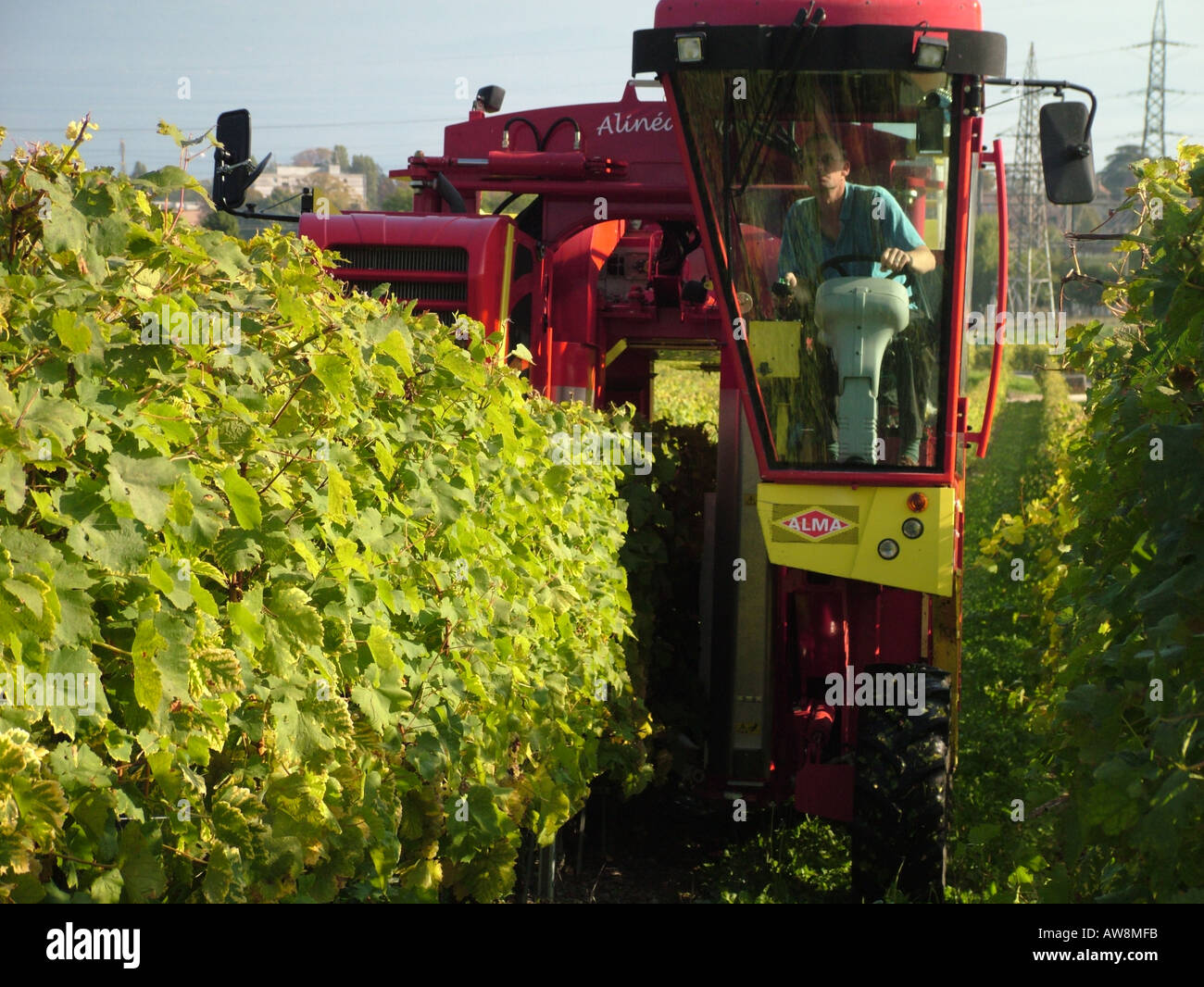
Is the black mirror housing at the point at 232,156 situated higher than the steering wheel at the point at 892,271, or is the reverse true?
the black mirror housing at the point at 232,156

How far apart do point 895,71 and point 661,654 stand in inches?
126

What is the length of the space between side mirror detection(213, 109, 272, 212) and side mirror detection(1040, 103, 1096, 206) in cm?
351

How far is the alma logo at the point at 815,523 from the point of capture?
18.6 feet

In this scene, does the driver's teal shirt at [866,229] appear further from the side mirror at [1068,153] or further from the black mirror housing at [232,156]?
the black mirror housing at [232,156]

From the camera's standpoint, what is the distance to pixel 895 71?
5.49 m

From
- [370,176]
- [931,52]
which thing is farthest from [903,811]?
[370,176]

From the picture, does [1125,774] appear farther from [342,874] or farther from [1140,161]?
[1140,161]

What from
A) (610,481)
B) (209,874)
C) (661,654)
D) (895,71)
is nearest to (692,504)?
(661,654)

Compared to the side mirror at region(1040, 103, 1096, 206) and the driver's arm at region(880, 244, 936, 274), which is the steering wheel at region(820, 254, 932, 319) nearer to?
the driver's arm at region(880, 244, 936, 274)

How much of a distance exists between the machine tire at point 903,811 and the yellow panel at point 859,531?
0.56 m

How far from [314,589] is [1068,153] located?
12.1 ft
